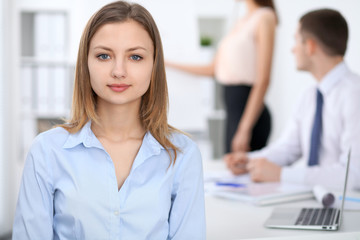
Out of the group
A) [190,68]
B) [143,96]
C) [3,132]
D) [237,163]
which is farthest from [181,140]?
[3,132]

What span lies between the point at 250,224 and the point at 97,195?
1.25 ft

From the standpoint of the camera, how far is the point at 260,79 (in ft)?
7.22

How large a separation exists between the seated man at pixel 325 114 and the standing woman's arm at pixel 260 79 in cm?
34

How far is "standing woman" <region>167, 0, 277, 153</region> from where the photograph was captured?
2.17m

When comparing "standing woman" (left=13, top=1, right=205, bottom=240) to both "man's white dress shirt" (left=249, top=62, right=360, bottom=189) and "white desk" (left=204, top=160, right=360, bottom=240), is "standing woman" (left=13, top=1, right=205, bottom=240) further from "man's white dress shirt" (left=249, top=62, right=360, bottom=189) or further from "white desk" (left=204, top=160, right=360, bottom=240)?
"man's white dress shirt" (left=249, top=62, right=360, bottom=189)

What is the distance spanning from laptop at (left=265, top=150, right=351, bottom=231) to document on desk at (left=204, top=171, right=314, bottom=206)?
0.09 meters

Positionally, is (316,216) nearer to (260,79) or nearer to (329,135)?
(329,135)

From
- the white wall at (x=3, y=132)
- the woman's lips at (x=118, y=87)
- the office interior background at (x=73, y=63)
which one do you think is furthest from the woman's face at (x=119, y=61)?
the white wall at (x=3, y=132)

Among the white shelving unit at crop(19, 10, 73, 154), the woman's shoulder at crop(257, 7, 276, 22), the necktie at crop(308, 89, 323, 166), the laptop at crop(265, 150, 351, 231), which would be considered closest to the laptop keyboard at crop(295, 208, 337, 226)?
the laptop at crop(265, 150, 351, 231)

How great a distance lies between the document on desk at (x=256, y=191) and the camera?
1.26 m

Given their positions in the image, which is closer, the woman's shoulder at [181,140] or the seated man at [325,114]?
the woman's shoulder at [181,140]

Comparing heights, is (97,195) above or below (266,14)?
below

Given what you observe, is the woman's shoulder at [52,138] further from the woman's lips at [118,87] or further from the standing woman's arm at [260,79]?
the standing woman's arm at [260,79]

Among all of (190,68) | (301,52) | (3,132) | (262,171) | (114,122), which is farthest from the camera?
(3,132)
